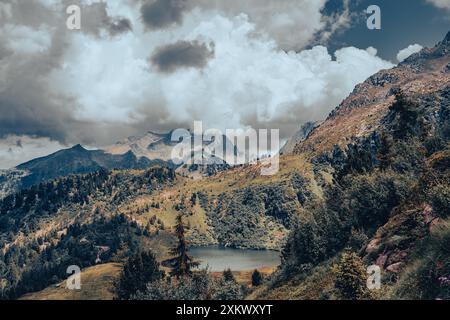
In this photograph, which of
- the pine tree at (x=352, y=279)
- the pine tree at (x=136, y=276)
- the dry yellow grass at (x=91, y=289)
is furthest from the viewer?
the dry yellow grass at (x=91, y=289)

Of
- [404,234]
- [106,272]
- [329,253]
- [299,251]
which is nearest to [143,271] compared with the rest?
[299,251]

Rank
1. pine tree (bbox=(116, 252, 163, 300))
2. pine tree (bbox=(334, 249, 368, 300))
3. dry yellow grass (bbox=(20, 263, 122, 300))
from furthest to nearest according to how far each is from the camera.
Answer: dry yellow grass (bbox=(20, 263, 122, 300)), pine tree (bbox=(116, 252, 163, 300)), pine tree (bbox=(334, 249, 368, 300))

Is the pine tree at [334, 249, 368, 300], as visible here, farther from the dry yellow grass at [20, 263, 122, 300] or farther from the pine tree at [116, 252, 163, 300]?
the dry yellow grass at [20, 263, 122, 300]

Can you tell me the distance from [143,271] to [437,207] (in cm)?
Result: 7640

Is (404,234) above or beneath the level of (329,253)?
above

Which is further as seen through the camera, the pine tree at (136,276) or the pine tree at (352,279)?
the pine tree at (136,276)

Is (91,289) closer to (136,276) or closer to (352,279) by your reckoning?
(136,276)

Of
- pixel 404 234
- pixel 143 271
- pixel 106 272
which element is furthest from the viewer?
pixel 106 272

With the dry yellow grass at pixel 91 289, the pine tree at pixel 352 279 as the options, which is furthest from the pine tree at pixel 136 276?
the pine tree at pixel 352 279

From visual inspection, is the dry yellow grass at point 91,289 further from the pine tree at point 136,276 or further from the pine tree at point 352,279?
the pine tree at point 352,279

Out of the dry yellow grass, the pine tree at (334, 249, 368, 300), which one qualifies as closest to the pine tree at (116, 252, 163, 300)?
the dry yellow grass

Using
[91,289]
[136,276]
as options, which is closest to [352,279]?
[136,276]
